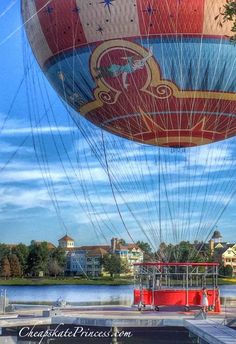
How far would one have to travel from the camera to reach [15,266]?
90.6 meters

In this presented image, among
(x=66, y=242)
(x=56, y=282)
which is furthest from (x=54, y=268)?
(x=66, y=242)

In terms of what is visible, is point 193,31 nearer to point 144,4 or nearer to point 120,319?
point 144,4

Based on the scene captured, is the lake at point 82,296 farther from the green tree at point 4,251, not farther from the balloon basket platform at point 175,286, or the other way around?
the green tree at point 4,251

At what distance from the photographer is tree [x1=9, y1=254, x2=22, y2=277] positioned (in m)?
89.8

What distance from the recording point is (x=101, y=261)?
10900 centimetres

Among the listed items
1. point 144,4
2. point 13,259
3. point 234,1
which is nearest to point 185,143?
point 144,4

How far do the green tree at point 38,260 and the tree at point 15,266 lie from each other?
211 cm

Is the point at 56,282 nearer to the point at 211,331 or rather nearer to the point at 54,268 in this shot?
the point at 54,268

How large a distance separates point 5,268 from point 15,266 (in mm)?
2080

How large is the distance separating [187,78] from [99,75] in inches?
97.7

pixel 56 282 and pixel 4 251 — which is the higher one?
pixel 4 251

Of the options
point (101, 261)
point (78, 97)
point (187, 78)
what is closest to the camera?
point (187, 78)

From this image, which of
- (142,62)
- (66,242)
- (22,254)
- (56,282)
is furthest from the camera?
(66,242)

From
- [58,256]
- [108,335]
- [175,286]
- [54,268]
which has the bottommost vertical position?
[108,335]
